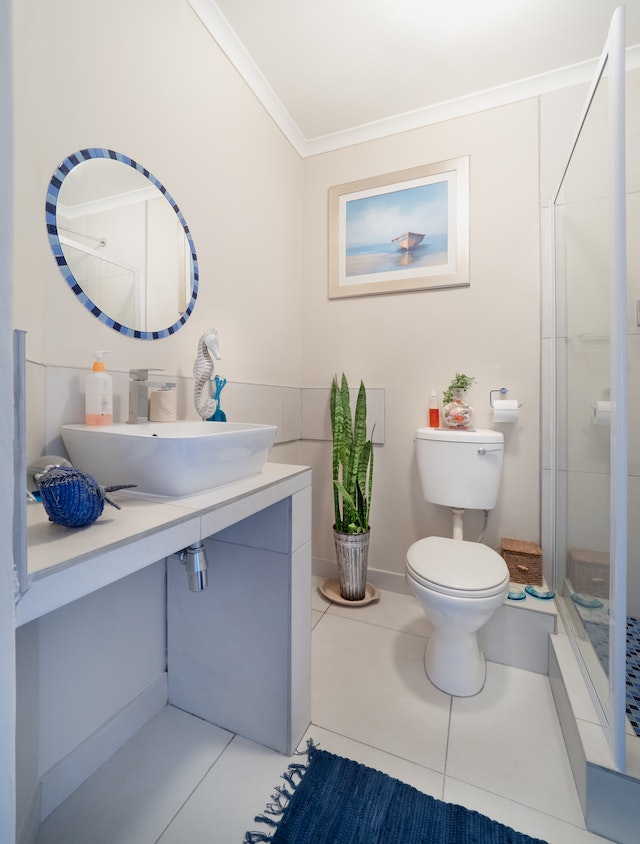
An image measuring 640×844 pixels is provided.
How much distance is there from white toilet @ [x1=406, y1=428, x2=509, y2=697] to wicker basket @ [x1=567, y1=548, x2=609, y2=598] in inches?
9.3

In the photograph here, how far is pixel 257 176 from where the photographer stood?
1.81 metres

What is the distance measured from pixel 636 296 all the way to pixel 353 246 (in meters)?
1.35

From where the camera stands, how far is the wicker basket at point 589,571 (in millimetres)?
1074

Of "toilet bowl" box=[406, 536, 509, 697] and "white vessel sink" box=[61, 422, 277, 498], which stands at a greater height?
"white vessel sink" box=[61, 422, 277, 498]

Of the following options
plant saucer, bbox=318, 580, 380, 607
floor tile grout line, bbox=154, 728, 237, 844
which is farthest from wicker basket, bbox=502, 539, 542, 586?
floor tile grout line, bbox=154, 728, 237, 844

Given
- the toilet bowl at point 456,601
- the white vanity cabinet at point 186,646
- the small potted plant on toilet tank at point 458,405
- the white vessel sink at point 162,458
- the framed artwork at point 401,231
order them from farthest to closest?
the framed artwork at point 401,231
the small potted plant on toilet tank at point 458,405
the toilet bowl at point 456,601
the white vanity cabinet at point 186,646
the white vessel sink at point 162,458

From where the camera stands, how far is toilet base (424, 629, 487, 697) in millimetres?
1383

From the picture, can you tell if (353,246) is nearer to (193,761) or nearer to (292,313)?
(292,313)

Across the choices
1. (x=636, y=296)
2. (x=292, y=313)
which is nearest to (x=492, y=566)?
(x=636, y=296)

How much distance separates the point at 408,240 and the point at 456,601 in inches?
66.8

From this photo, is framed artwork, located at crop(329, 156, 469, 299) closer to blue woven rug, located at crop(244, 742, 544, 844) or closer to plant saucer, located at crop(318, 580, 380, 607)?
plant saucer, located at crop(318, 580, 380, 607)

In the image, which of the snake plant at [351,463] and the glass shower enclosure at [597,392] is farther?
the snake plant at [351,463]

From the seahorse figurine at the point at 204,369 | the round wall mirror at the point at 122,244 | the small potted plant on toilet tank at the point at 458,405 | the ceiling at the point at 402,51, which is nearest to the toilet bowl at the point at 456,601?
the small potted plant on toilet tank at the point at 458,405

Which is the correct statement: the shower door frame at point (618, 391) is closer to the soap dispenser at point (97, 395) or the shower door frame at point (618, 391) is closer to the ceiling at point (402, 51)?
the ceiling at point (402, 51)
